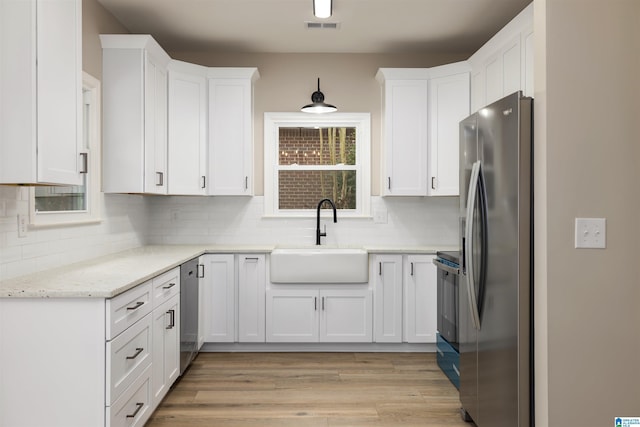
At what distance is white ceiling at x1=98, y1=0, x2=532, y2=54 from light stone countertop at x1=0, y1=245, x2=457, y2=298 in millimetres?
1875

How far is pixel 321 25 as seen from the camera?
12.4ft

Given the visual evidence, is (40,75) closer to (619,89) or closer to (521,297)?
(521,297)

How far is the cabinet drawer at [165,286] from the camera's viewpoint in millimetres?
2646

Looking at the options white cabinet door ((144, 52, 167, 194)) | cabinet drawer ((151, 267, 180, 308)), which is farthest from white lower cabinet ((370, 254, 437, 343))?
white cabinet door ((144, 52, 167, 194))

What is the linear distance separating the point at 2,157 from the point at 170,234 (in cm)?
247

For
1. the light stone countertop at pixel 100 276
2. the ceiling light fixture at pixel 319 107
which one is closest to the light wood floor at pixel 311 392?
the light stone countertop at pixel 100 276

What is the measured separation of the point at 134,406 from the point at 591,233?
230 cm

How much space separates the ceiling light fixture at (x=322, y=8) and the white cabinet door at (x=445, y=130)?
49.4 inches

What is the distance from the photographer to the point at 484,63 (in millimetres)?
3629

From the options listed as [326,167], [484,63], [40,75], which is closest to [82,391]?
[40,75]

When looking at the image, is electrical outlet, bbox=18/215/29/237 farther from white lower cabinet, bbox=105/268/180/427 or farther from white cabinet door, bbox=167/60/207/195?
white cabinet door, bbox=167/60/207/195

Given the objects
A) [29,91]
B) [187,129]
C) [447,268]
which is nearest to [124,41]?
[187,129]

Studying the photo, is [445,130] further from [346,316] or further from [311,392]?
[311,392]

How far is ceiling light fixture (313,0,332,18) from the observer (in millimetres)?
3163
